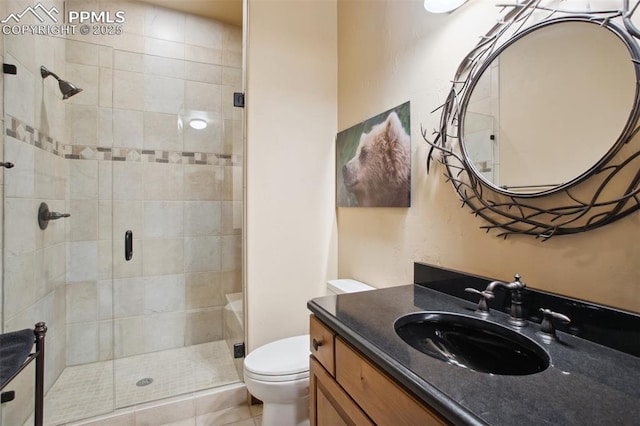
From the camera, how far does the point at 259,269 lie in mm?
1863

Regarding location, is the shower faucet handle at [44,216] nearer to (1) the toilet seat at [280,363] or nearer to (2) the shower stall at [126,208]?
(2) the shower stall at [126,208]

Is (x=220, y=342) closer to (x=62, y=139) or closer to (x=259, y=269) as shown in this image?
(x=259, y=269)

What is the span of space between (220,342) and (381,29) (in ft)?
8.30

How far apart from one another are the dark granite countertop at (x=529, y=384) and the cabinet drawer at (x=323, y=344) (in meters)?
0.11

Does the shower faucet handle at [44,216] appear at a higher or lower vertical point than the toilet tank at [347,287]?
higher

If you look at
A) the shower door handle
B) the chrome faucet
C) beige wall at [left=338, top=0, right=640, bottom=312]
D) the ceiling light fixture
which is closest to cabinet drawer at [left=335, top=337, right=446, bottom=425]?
the chrome faucet

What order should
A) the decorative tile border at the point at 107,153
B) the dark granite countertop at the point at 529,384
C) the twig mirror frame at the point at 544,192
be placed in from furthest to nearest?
the decorative tile border at the point at 107,153, the twig mirror frame at the point at 544,192, the dark granite countertop at the point at 529,384

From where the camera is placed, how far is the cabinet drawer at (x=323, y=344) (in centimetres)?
98

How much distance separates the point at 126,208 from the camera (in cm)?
222

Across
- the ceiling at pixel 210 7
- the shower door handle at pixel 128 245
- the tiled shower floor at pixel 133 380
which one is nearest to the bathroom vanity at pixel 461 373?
the tiled shower floor at pixel 133 380

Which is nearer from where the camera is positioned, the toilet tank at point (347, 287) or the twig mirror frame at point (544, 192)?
the twig mirror frame at point (544, 192)

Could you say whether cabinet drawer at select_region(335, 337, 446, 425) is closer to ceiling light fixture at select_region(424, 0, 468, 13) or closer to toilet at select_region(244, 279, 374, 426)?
toilet at select_region(244, 279, 374, 426)

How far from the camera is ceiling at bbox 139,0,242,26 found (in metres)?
2.33

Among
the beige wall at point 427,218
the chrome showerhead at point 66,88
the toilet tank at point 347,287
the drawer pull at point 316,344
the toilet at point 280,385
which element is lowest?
the toilet at point 280,385
